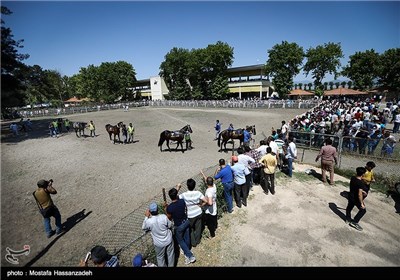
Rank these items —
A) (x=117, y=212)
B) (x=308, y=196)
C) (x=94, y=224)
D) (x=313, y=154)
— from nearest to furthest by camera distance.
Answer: (x=94, y=224) < (x=117, y=212) < (x=308, y=196) < (x=313, y=154)

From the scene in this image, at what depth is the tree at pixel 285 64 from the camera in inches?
1686

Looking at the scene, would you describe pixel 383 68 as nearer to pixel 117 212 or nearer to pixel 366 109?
pixel 366 109

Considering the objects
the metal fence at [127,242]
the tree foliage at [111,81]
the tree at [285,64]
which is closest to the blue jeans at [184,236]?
the metal fence at [127,242]

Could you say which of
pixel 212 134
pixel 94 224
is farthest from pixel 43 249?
pixel 212 134

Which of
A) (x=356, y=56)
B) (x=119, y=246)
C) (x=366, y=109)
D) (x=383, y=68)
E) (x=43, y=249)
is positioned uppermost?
(x=356, y=56)

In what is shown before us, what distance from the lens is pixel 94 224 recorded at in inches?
245

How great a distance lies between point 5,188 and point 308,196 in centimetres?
1270

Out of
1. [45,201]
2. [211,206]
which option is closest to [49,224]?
[45,201]

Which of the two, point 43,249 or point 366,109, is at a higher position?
point 366,109

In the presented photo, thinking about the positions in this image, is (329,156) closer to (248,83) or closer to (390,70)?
(248,83)

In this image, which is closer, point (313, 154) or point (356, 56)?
point (313, 154)

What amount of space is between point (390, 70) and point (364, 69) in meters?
5.22

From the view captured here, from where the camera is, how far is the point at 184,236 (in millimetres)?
4762

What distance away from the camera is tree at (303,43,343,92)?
150ft
